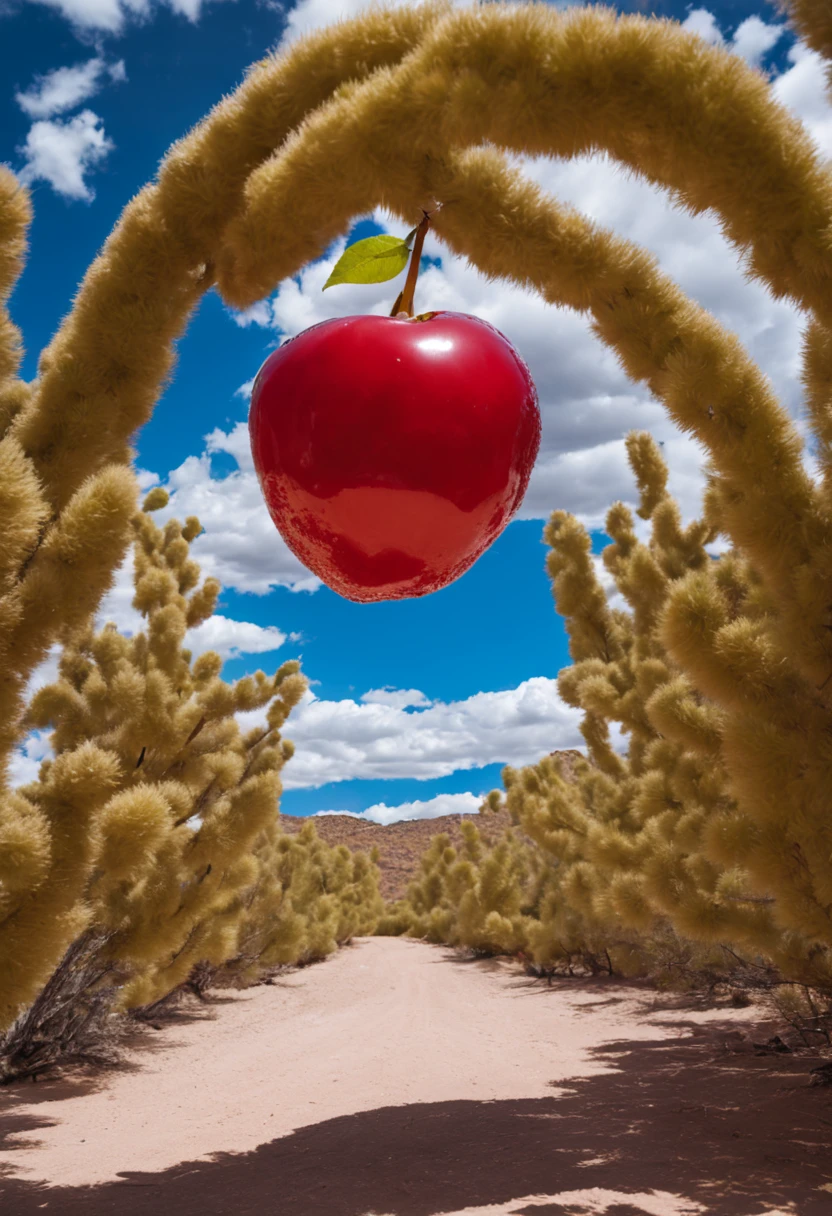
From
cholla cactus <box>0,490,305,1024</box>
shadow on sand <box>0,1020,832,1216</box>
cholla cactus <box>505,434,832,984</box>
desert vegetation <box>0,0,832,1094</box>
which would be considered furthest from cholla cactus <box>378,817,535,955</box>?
desert vegetation <box>0,0,832,1094</box>

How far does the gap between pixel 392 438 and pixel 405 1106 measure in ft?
19.6

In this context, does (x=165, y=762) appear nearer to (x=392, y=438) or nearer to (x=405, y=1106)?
(x=405, y=1106)

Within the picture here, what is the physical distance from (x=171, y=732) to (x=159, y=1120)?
2824 millimetres

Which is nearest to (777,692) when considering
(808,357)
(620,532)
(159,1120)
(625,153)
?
(808,357)

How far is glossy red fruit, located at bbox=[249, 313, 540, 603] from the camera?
3.23 ft

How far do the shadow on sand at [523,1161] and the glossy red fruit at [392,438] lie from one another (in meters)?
3.62

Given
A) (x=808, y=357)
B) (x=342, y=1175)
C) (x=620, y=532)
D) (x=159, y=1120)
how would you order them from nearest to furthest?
(x=808, y=357)
(x=342, y=1175)
(x=159, y=1120)
(x=620, y=532)

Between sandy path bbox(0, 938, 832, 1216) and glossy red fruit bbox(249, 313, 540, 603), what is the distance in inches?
144

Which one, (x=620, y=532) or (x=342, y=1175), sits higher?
(x=620, y=532)

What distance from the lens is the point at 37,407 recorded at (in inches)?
101

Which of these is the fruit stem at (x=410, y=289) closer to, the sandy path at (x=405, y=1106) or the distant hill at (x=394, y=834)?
the sandy path at (x=405, y=1106)

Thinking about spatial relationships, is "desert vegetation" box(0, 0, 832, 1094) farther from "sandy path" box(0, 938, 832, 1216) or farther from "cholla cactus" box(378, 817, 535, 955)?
"cholla cactus" box(378, 817, 535, 955)

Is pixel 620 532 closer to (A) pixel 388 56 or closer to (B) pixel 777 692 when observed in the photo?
(B) pixel 777 692

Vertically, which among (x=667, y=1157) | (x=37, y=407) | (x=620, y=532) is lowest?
(x=667, y=1157)
